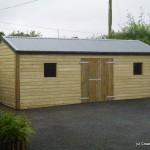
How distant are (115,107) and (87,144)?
7534 millimetres

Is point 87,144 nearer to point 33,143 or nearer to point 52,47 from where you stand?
point 33,143

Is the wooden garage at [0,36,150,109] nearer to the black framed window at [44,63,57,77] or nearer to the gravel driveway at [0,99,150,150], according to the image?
the black framed window at [44,63,57,77]

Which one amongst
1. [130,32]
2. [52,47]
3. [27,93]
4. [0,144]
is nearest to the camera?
[0,144]

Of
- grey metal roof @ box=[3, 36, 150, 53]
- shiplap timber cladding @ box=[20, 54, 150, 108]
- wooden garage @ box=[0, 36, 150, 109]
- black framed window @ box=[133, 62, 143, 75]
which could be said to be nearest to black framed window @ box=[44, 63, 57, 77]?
wooden garage @ box=[0, 36, 150, 109]

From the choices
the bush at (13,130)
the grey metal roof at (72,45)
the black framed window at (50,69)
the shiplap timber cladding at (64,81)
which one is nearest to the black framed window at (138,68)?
the shiplap timber cladding at (64,81)

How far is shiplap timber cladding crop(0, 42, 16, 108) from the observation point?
Answer: 58.1 feet

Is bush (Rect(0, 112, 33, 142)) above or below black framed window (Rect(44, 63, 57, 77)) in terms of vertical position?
below

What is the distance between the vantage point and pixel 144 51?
21250mm

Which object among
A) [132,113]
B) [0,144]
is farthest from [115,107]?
[0,144]

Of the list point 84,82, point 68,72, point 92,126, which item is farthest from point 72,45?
point 92,126

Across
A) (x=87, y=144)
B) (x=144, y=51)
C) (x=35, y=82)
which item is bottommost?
(x=87, y=144)

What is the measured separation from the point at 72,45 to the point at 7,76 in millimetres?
3637

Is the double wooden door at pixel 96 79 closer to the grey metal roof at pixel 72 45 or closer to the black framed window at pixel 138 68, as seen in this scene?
the grey metal roof at pixel 72 45

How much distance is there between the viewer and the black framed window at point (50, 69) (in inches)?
715
